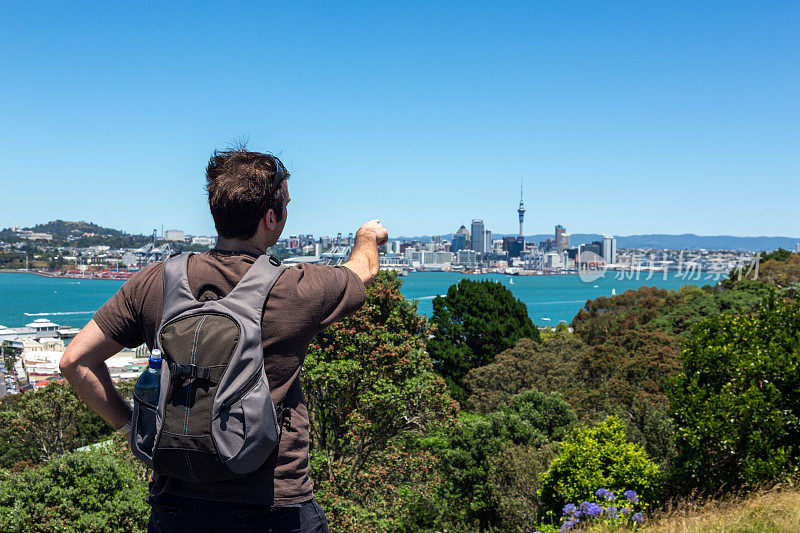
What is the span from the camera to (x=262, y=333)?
1.22 meters

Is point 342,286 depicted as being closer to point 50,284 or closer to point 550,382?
point 550,382

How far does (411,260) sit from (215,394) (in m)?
147

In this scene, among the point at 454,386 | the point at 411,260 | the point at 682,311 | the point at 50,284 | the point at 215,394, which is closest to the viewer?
the point at 215,394

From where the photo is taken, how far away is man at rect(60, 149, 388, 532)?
4.01 feet

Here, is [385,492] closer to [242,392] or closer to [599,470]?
[599,470]

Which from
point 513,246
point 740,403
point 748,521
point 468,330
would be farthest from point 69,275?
point 748,521

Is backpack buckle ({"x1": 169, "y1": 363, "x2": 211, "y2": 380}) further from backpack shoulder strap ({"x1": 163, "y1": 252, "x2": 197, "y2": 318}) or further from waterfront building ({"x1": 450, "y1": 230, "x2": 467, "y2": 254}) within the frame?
waterfront building ({"x1": 450, "y1": 230, "x2": 467, "y2": 254})

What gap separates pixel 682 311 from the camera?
24594 mm

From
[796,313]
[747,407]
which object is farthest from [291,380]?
[796,313]

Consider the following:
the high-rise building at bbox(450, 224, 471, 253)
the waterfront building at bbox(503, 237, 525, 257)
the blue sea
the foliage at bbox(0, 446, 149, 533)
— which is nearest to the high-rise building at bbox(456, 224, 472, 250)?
the high-rise building at bbox(450, 224, 471, 253)

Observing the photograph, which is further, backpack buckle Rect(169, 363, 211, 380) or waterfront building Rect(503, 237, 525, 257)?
waterfront building Rect(503, 237, 525, 257)

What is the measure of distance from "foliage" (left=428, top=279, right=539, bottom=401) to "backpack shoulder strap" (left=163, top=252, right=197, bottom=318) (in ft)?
69.9

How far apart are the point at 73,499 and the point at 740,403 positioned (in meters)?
8.08

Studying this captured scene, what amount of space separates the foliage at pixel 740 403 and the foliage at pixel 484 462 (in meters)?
2.53
